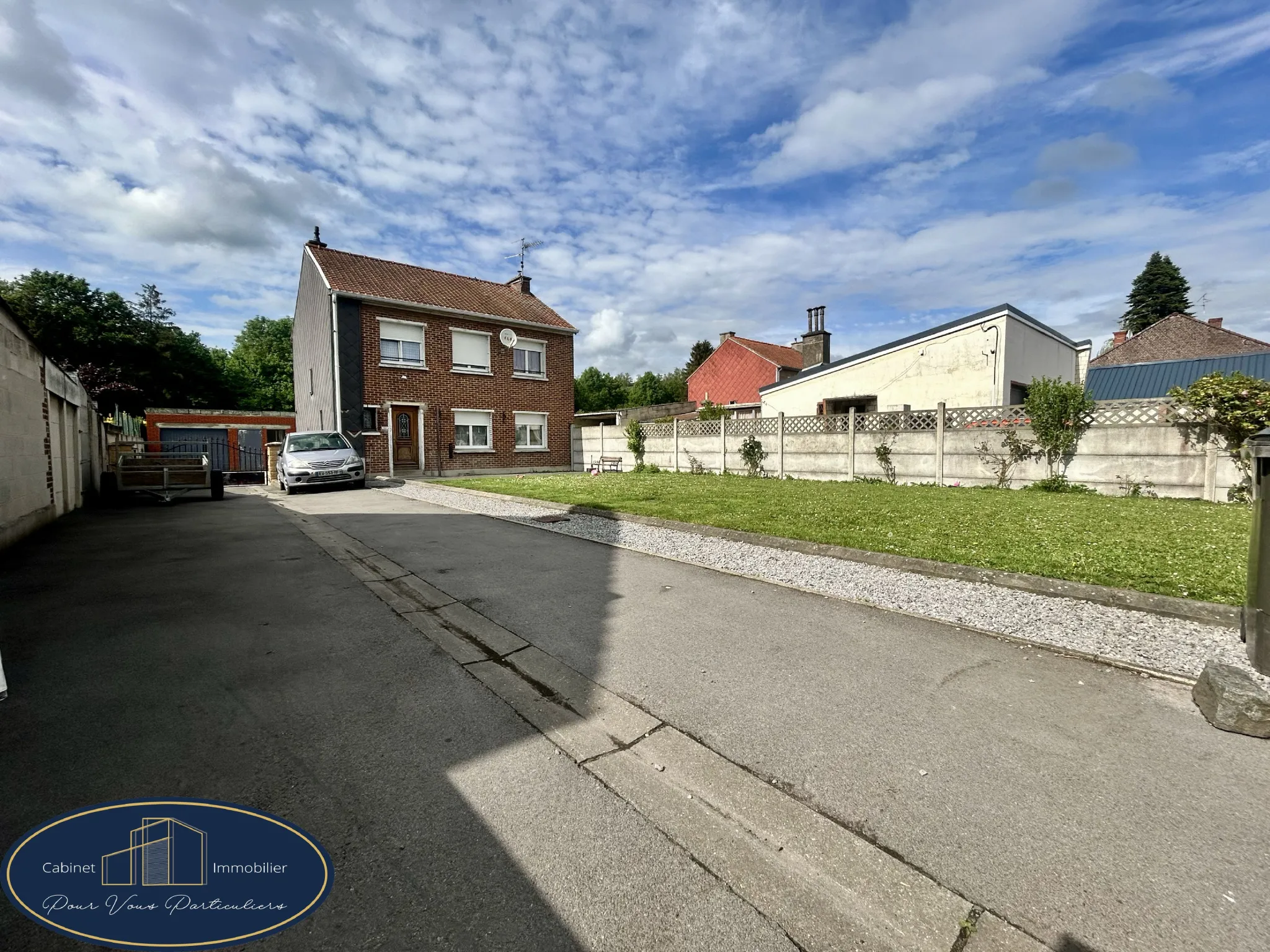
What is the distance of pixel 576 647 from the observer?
3.60 metres

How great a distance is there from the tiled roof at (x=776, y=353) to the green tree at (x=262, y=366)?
3930 cm

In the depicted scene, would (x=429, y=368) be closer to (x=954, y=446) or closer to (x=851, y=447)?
(x=851, y=447)

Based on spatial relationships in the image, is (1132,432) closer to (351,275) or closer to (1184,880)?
(1184,880)

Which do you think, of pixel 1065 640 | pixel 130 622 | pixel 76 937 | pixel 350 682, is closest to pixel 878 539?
pixel 1065 640

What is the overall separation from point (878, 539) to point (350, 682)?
5.48m

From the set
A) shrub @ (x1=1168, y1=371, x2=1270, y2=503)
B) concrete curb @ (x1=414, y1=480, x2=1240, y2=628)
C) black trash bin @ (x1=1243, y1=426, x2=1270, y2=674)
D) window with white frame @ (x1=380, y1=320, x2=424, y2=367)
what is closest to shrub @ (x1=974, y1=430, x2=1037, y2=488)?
shrub @ (x1=1168, y1=371, x2=1270, y2=503)

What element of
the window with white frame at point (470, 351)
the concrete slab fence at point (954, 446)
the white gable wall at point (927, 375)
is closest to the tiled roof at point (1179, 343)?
the white gable wall at point (927, 375)

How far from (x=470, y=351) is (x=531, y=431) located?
12.9ft

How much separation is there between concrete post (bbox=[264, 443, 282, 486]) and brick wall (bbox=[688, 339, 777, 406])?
82.6 ft

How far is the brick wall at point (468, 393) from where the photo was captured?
18.4m

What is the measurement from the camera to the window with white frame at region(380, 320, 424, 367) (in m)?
18.7

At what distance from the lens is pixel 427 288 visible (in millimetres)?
20766

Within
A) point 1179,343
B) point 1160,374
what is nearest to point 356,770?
point 1160,374

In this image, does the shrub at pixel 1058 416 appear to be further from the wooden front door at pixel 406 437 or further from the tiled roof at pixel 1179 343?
the tiled roof at pixel 1179 343
